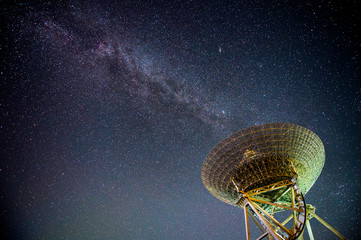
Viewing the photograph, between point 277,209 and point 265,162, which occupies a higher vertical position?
point 265,162

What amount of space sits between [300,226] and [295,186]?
260cm

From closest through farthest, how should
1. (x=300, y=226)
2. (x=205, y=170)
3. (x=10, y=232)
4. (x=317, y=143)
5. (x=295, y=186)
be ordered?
(x=300, y=226), (x=295, y=186), (x=317, y=143), (x=205, y=170), (x=10, y=232)

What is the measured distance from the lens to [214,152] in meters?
14.0

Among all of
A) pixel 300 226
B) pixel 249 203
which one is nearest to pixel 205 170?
pixel 249 203

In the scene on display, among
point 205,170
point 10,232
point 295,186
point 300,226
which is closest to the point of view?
point 300,226

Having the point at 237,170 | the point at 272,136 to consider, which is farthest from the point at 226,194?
the point at 272,136

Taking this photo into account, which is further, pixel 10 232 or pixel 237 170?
pixel 10 232

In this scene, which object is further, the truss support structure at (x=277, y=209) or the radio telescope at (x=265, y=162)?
the radio telescope at (x=265, y=162)

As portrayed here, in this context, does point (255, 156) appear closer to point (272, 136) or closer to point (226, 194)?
point (272, 136)

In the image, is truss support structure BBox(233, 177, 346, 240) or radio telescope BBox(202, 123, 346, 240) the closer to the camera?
truss support structure BBox(233, 177, 346, 240)

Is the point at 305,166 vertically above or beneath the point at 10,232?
above

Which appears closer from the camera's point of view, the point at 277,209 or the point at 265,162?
the point at 265,162

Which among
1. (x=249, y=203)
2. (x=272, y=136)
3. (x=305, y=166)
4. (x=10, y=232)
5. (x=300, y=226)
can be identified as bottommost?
(x=10, y=232)

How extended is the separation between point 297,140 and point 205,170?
7136mm
